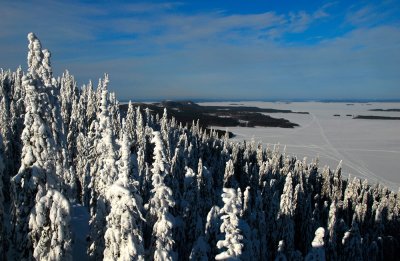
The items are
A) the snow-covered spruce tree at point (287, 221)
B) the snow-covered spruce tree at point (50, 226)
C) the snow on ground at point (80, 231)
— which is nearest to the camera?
the snow-covered spruce tree at point (50, 226)

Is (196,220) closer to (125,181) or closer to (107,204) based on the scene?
(107,204)

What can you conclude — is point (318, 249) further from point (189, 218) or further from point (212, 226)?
point (189, 218)

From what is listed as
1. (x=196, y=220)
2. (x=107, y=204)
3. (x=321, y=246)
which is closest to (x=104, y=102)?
(x=107, y=204)

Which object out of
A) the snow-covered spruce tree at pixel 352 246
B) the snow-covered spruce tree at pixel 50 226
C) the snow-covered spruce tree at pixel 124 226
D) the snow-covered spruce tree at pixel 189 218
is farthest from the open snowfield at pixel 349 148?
the snow-covered spruce tree at pixel 50 226

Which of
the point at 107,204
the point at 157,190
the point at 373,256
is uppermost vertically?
the point at 157,190

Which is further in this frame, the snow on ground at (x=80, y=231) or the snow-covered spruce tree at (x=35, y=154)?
the snow on ground at (x=80, y=231)

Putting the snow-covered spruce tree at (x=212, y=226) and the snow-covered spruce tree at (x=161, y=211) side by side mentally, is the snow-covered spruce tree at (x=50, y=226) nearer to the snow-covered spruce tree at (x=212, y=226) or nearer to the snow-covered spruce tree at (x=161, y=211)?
the snow-covered spruce tree at (x=161, y=211)

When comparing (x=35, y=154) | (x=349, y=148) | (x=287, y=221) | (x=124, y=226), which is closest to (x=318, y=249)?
(x=287, y=221)
